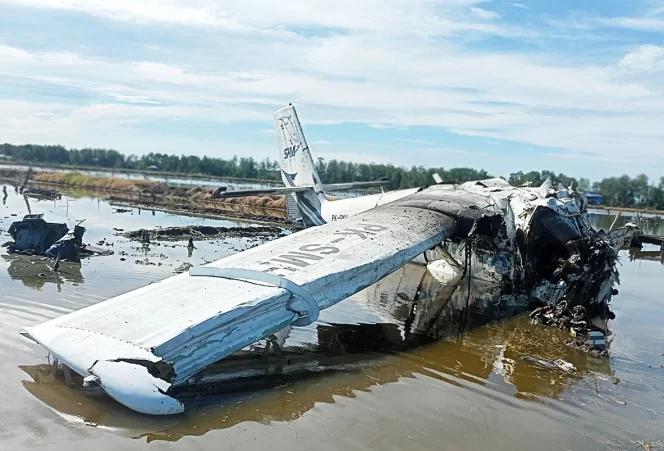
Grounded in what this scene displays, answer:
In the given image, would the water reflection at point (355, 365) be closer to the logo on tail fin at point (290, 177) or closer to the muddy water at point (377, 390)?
the muddy water at point (377, 390)

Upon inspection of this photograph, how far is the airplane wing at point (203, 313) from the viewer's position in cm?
638

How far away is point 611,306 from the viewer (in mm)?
14469

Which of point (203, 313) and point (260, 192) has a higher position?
point (260, 192)

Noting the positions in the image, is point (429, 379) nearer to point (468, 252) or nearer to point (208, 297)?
point (208, 297)

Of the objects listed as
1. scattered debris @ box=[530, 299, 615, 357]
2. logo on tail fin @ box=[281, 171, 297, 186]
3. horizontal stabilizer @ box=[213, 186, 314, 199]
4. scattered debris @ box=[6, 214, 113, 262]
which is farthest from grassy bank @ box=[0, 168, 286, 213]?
scattered debris @ box=[530, 299, 615, 357]

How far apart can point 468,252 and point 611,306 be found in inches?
144

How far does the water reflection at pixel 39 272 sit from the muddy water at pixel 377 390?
127 millimetres

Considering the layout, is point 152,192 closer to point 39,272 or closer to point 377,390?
point 39,272

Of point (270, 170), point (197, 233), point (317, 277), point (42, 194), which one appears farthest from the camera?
point (270, 170)

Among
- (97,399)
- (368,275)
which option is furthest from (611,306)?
(97,399)

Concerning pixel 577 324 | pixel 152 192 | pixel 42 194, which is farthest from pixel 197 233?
pixel 152 192

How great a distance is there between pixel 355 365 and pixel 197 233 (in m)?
16.8

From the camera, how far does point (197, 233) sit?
24.5 meters

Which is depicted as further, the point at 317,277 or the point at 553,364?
the point at 553,364
